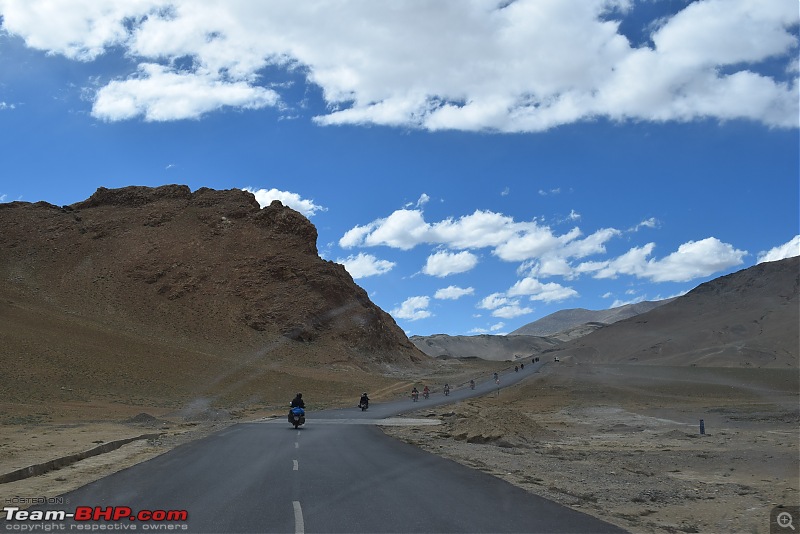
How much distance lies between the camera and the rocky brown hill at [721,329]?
97.6 meters

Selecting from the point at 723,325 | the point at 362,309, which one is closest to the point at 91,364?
the point at 362,309

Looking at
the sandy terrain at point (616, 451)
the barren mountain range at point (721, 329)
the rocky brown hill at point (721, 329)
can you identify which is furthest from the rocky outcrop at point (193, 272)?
the barren mountain range at point (721, 329)

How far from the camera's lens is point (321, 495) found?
37.3 ft

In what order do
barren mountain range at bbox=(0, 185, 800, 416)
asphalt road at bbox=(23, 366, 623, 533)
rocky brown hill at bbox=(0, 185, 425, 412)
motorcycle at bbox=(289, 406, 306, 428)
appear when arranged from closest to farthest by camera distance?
1. asphalt road at bbox=(23, 366, 623, 533)
2. motorcycle at bbox=(289, 406, 306, 428)
3. barren mountain range at bbox=(0, 185, 800, 416)
4. rocky brown hill at bbox=(0, 185, 425, 412)

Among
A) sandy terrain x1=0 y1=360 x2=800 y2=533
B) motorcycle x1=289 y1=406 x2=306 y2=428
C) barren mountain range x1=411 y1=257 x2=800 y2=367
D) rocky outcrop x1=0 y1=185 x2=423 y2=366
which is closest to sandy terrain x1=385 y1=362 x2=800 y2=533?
sandy terrain x1=0 y1=360 x2=800 y2=533

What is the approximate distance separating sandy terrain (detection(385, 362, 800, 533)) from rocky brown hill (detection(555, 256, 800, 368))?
166 feet

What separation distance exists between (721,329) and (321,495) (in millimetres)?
121101

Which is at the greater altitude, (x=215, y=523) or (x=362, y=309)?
(x=362, y=309)

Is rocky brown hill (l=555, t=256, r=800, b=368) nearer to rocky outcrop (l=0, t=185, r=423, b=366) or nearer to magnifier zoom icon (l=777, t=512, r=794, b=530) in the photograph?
rocky outcrop (l=0, t=185, r=423, b=366)

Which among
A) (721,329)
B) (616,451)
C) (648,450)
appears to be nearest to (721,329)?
(721,329)

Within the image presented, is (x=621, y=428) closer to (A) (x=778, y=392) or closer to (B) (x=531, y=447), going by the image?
(B) (x=531, y=447)

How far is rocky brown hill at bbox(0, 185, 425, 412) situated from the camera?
59.5 metres

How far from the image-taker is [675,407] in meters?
42.7

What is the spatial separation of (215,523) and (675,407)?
3941 centimetres
